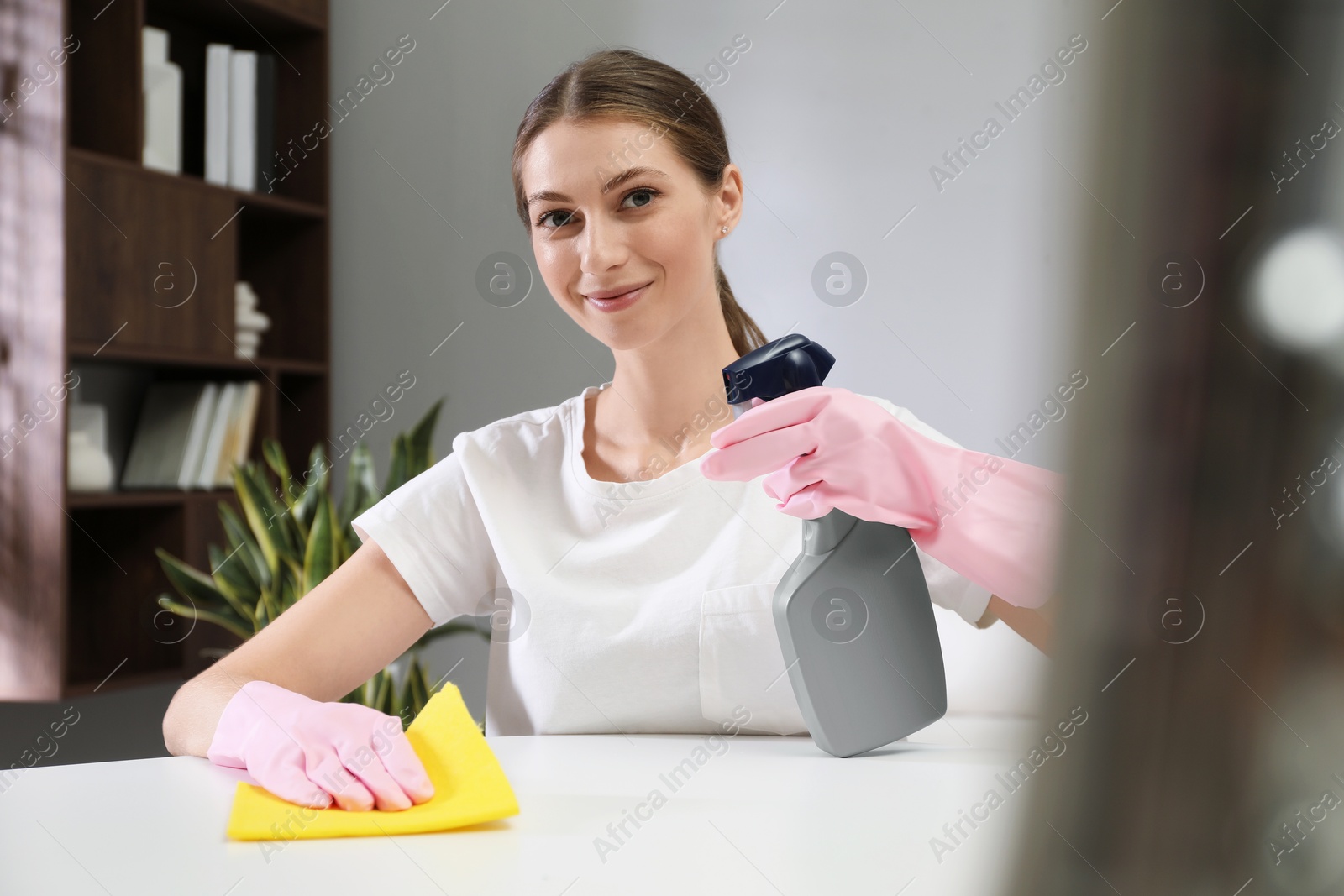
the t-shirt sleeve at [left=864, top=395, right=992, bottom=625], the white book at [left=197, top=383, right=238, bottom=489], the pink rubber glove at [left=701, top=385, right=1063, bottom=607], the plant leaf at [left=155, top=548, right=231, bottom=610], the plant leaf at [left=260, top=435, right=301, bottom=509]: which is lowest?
the t-shirt sleeve at [left=864, top=395, right=992, bottom=625]

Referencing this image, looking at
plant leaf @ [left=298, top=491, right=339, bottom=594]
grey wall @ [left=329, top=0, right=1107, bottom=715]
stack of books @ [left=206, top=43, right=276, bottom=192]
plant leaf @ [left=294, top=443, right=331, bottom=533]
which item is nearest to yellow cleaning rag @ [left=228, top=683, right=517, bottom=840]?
grey wall @ [left=329, top=0, right=1107, bottom=715]

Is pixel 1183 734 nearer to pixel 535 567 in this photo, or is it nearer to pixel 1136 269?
pixel 1136 269

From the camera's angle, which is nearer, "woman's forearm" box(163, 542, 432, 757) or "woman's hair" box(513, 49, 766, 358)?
"woman's forearm" box(163, 542, 432, 757)

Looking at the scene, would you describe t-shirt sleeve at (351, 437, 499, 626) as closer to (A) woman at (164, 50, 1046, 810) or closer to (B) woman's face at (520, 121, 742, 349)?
(A) woman at (164, 50, 1046, 810)

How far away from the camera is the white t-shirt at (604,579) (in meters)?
1.05

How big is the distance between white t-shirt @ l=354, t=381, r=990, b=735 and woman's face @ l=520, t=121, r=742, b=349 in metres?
0.16

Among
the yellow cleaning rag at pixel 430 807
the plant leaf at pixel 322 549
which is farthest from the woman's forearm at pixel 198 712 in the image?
the plant leaf at pixel 322 549

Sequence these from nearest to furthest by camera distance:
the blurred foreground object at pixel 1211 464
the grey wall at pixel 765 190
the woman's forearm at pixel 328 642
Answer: the blurred foreground object at pixel 1211 464, the woman's forearm at pixel 328 642, the grey wall at pixel 765 190

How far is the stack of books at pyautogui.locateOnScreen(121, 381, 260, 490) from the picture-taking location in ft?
7.47

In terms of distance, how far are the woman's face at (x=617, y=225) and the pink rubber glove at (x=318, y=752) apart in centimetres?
56

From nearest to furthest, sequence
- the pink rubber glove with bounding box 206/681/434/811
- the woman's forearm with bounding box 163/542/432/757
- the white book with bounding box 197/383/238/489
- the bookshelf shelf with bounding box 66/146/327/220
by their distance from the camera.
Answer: the pink rubber glove with bounding box 206/681/434/811 < the woman's forearm with bounding box 163/542/432/757 < the bookshelf shelf with bounding box 66/146/327/220 < the white book with bounding box 197/383/238/489

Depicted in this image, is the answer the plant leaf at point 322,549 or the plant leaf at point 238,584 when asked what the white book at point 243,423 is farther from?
the plant leaf at point 322,549

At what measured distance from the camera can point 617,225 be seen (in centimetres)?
117

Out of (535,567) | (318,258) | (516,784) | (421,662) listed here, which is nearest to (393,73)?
(318,258)
